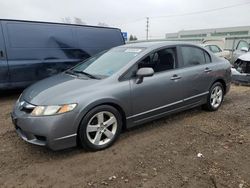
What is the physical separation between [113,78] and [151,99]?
2.48 ft

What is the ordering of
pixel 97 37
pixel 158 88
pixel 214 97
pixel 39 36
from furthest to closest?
pixel 97 37 < pixel 39 36 < pixel 214 97 < pixel 158 88

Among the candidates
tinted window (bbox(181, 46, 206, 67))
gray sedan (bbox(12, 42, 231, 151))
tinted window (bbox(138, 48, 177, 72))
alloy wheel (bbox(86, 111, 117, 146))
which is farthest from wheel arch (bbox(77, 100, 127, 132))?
tinted window (bbox(181, 46, 206, 67))

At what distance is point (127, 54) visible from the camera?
13.7 ft

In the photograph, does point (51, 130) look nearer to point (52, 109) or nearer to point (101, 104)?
point (52, 109)

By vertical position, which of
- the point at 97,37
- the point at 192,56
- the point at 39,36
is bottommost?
the point at 192,56

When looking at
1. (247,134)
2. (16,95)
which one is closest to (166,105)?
(247,134)

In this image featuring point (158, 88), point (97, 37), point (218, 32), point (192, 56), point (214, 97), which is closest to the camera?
point (158, 88)

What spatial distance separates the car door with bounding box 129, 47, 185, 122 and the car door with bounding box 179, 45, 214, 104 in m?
0.18

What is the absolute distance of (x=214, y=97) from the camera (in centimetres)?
525

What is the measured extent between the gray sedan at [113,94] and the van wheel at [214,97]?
0.04 m

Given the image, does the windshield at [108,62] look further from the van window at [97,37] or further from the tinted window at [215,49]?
the tinted window at [215,49]

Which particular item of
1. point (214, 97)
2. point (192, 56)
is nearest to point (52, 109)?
point (192, 56)

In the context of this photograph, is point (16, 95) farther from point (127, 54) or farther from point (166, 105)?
point (166, 105)

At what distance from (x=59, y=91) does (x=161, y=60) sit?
1.86m
